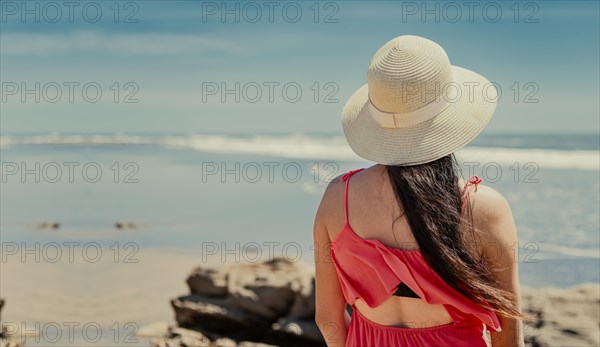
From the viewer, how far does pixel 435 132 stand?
2061 millimetres

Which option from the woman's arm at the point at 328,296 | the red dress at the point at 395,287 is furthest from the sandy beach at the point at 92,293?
the red dress at the point at 395,287

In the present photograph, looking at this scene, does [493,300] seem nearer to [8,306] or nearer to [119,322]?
[119,322]

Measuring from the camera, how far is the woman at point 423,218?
6.48ft

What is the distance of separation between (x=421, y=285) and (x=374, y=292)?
169 mm

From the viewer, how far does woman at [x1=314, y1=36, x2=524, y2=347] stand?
1977 millimetres

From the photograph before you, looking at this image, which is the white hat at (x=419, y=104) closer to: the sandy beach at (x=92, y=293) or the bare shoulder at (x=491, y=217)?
the bare shoulder at (x=491, y=217)

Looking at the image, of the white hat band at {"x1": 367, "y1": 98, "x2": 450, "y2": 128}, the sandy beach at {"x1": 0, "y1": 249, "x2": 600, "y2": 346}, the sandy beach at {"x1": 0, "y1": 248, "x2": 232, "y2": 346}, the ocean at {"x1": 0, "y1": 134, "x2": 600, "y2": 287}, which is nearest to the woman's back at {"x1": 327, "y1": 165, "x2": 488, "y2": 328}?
the white hat band at {"x1": 367, "y1": 98, "x2": 450, "y2": 128}

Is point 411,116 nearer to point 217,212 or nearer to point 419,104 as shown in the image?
point 419,104

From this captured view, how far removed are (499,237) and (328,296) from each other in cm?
65

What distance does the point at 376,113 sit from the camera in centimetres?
213

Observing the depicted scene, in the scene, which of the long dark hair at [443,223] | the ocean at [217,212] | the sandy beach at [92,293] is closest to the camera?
the long dark hair at [443,223]

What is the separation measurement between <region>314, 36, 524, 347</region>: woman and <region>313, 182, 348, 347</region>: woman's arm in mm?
67

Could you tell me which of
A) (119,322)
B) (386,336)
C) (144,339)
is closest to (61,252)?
(119,322)

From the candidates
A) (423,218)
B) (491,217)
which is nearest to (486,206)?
(491,217)
